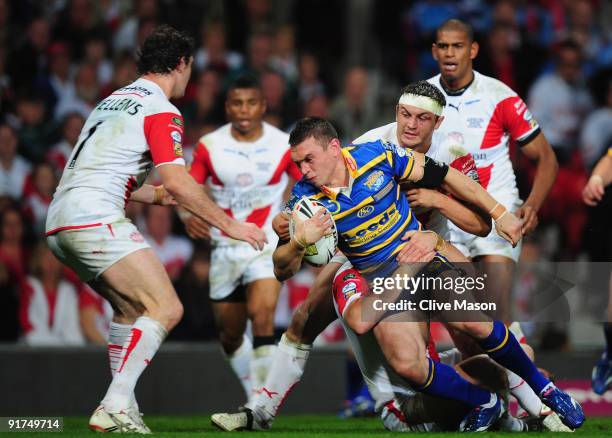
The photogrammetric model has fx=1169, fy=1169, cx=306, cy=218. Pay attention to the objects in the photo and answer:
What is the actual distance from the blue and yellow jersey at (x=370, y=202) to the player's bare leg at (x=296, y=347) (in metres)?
0.41

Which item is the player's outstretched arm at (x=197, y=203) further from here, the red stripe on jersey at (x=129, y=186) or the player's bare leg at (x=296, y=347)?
the player's bare leg at (x=296, y=347)

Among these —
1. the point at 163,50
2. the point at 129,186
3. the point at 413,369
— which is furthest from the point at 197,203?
the point at 413,369

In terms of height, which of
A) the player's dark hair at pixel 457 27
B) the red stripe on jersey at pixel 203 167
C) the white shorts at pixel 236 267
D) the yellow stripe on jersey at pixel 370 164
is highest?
the player's dark hair at pixel 457 27

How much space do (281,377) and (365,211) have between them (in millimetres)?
1322

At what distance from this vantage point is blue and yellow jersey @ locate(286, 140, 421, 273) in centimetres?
710

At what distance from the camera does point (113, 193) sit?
23.7 feet

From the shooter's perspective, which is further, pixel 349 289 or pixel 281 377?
pixel 281 377

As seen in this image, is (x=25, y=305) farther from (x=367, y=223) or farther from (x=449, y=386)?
(x=449, y=386)

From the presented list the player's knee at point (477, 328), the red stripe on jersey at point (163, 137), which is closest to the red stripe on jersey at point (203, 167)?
the red stripe on jersey at point (163, 137)

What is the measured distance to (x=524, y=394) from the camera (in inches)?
297

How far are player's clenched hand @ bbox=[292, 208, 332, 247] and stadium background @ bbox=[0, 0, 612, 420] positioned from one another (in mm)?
4333

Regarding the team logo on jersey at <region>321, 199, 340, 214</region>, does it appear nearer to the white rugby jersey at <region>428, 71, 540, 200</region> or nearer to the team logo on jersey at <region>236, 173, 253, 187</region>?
the white rugby jersey at <region>428, 71, 540, 200</region>

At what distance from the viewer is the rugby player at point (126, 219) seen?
6.96 m

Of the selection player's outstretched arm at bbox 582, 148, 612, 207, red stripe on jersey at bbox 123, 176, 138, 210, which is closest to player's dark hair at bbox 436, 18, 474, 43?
player's outstretched arm at bbox 582, 148, 612, 207
